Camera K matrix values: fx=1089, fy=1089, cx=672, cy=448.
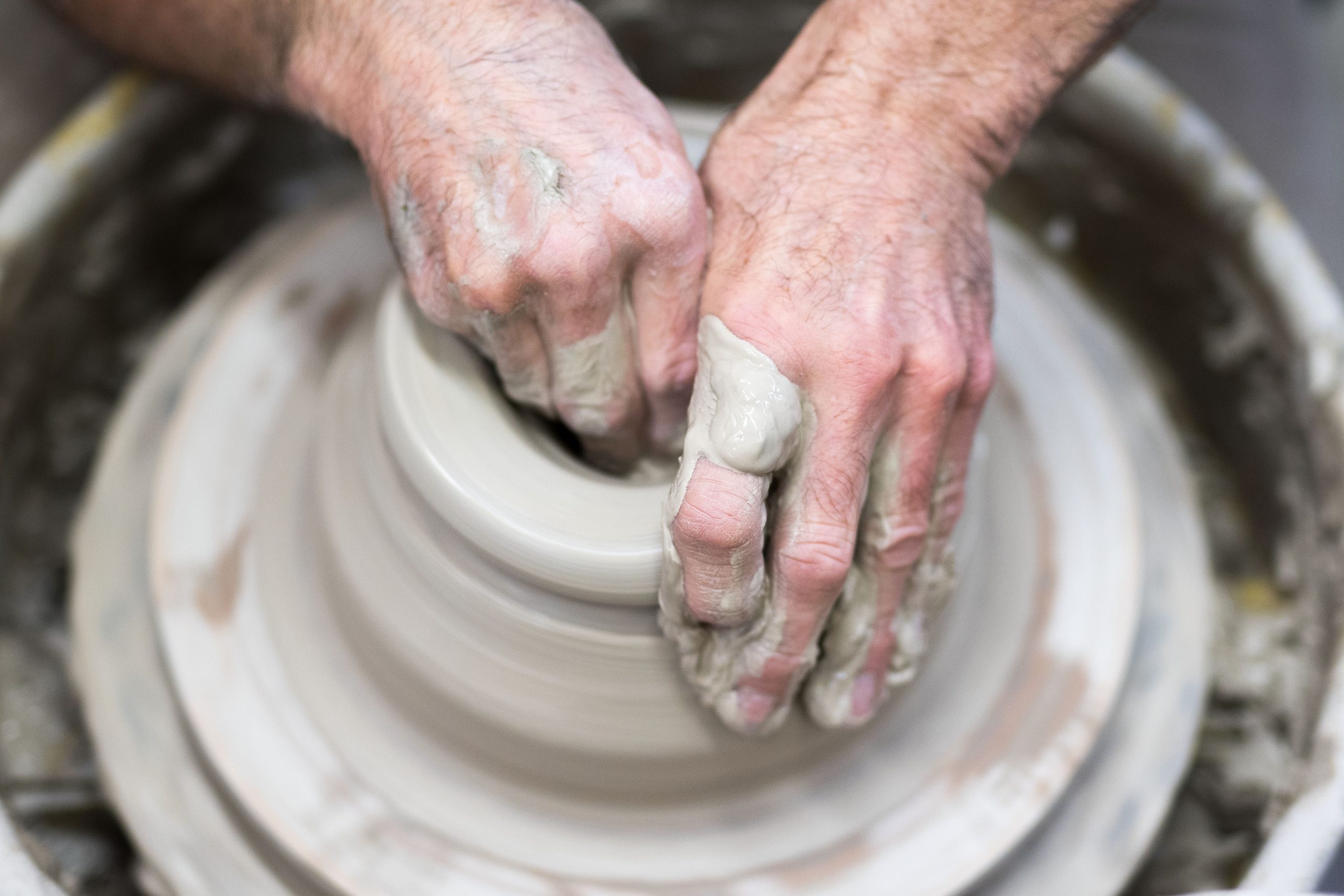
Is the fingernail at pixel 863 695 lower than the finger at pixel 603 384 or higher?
lower

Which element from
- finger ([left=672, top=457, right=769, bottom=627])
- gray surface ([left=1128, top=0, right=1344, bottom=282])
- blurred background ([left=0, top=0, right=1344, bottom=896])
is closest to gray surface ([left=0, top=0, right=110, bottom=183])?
blurred background ([left=0, top=0, right=1344, bottom=896])

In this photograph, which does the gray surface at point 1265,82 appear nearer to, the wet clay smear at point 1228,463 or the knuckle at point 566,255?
the wet clay smear at point 1228,463

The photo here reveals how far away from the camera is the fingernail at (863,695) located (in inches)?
39.9

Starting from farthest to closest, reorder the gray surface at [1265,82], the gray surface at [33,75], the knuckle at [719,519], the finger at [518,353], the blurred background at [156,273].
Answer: the gray surface at [1265,82] → the gray surface at [33,75] → the blurred background at [156,273] → the finger at [518,353] → the knuckle at [719,519]

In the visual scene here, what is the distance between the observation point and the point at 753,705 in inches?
38.0

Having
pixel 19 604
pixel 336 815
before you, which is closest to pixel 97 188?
pixel 19 604

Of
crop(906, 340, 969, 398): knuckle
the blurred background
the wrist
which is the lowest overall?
the blurred background

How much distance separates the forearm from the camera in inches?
39.4

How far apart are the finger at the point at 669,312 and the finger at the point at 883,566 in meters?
0.19

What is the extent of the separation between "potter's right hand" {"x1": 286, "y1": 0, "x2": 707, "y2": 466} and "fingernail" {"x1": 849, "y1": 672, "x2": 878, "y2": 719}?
0.30 m

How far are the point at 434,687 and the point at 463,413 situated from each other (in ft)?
0.89

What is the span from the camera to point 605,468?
1110mm

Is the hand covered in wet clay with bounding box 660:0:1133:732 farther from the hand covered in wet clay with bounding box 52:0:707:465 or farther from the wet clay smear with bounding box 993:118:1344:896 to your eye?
the wet clay smear with bounding box 993:118:1344:896

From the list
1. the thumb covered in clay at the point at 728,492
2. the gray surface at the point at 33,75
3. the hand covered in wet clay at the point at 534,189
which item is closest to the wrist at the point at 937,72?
the hand covered in wet clay at the point at 534,189
